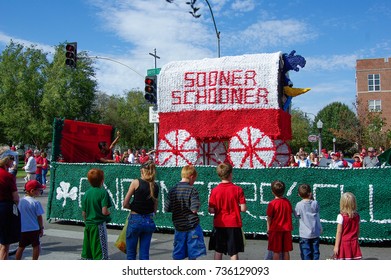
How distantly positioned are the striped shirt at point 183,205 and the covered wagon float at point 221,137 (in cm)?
303

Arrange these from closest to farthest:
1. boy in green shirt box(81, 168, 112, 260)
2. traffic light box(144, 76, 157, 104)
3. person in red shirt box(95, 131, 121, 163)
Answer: boy in green shirt box(81, 168, 112, 260)
person in red shirt box(95, 131, 121, 163)
traffic light box(144, 76, 157, 104)

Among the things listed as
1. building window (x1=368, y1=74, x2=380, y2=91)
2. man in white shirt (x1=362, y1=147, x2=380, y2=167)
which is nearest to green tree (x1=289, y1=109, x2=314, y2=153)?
building window (x1=368, y1=74, x2=380, y2=91)

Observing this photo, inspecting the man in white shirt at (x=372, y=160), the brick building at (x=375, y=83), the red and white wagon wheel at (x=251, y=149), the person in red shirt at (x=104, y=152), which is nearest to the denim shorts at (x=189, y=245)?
the red and white wagon wheel at (x=251, y=149)

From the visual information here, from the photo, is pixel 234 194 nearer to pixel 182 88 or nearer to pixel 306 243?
pixel 306 243

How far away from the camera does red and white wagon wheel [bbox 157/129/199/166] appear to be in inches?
360

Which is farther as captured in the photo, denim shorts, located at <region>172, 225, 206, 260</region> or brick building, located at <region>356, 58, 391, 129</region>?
brick building, located at <region>356, 58, 391, 129</region>

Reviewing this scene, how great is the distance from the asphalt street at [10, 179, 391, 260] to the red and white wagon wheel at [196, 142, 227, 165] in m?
2.49

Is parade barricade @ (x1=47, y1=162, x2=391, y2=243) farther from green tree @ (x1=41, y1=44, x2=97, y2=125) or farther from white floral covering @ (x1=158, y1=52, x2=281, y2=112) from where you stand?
green tree @ (x1=41, y1=44, x2=97, y2=125)

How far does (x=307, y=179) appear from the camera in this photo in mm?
7457

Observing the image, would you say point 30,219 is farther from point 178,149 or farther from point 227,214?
point 178,149

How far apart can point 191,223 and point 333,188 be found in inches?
134

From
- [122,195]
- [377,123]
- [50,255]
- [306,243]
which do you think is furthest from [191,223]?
[377,123]

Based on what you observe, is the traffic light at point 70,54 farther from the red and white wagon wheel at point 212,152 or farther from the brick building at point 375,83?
the brick building at point 375,83

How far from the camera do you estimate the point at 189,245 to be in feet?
16.1
